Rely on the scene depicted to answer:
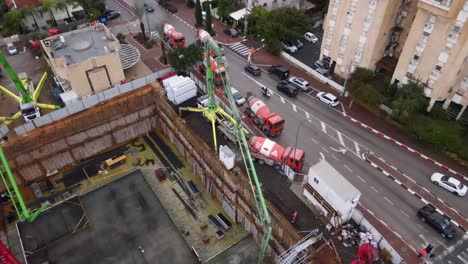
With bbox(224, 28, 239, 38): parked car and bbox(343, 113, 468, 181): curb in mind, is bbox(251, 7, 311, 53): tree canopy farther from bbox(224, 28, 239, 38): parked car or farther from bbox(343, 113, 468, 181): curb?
bbox(343, 113, 468, 181): curb

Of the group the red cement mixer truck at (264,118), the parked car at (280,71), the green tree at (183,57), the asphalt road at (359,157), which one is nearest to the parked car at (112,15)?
the green tree at (183,57)

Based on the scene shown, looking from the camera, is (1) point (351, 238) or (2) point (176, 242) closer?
(1) point (351, 238)

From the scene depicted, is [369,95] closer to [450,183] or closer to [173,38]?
[450,183]

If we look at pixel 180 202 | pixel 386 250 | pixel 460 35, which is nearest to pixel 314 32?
pixel 460 35

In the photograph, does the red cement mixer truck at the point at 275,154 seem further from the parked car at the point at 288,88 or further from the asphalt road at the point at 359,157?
the parked car at the point at 288,88

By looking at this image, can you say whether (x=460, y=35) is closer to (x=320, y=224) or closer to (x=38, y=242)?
(x=320, y=224)

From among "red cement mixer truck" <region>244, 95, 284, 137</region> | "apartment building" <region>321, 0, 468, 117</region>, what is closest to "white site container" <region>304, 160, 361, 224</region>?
"red cement mixer truck" <region>244, 95, 284, 137</region>
